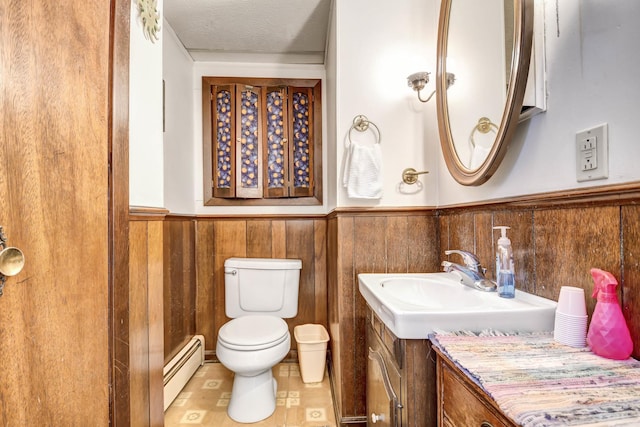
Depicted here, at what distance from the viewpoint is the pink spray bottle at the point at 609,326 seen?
603 mm

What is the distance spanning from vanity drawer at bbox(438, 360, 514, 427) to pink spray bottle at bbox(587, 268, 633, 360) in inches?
12.0

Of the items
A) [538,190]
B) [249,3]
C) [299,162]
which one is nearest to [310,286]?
[299,162]

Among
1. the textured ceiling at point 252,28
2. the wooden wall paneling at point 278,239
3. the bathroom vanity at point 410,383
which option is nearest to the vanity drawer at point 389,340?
the bathroom vanity at point 410,383

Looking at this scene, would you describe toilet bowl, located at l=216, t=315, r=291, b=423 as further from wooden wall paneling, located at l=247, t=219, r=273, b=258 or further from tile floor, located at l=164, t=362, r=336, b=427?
wooden wall paneling, located at l=247, t=219, r=273, b=258

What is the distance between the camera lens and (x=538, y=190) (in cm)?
86

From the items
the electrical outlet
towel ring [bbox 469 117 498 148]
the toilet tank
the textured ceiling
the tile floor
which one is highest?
the textured ceiling

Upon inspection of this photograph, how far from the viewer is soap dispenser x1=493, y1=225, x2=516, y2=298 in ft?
2.98

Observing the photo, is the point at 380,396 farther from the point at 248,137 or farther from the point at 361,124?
the point at 248,137

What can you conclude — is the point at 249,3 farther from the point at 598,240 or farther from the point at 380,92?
the point at 598,240

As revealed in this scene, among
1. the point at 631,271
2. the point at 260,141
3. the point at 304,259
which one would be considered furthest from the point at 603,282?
the point at 260,141

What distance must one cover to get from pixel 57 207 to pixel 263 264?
142cm

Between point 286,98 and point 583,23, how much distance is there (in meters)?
1.81

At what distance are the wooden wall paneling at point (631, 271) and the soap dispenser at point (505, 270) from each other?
0.28 metres

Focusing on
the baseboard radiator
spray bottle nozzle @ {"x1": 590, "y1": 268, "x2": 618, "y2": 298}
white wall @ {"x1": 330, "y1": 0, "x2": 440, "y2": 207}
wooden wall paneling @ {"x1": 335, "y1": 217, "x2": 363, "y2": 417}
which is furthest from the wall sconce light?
the baseboard radiator
